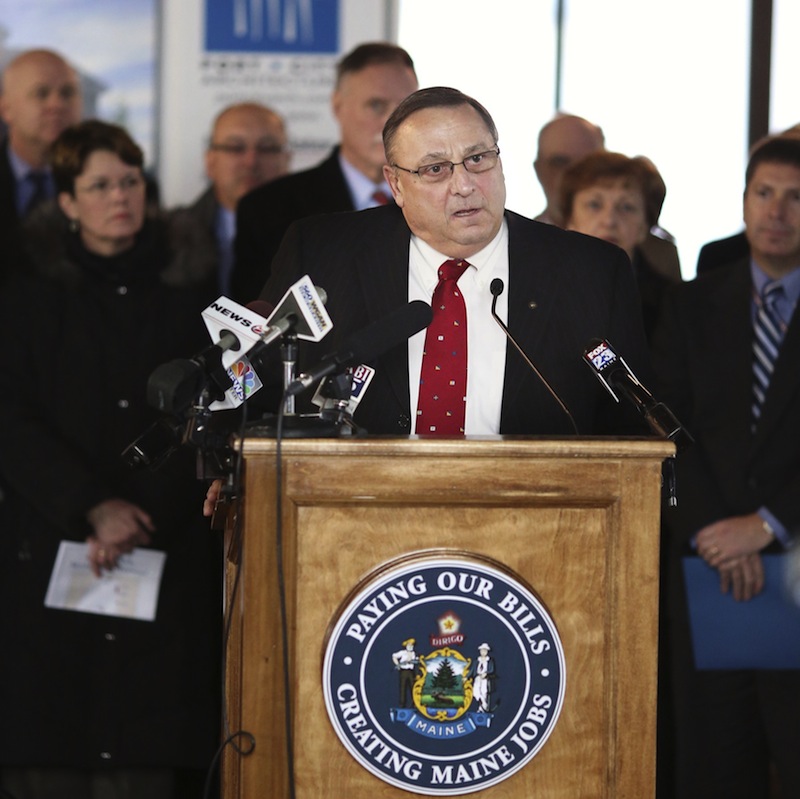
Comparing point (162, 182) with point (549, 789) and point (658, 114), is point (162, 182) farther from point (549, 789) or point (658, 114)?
point (549, 789)

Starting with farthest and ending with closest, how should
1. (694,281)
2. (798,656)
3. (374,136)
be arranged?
(374,136)
(694,281)
(798,656)

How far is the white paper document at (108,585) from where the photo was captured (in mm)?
3432

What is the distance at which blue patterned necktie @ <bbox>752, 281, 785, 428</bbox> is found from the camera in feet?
12.0

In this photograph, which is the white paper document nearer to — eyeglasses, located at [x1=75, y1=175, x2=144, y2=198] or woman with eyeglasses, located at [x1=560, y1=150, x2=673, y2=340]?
eyeglasses, located at [x1=75, y1=175, x2=144, y2=198]

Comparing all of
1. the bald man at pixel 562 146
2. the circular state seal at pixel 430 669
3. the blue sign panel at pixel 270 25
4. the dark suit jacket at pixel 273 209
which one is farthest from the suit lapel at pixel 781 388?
the blue sign panel at pixel 270 25

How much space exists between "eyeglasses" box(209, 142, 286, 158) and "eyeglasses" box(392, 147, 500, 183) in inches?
88.7

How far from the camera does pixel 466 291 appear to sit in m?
2.62

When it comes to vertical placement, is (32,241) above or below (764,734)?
above

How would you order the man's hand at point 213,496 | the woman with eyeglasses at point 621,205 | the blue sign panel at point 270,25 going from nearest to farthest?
the man's hand at point 213,496 < the woman with eyeglasses at point 621,205 < the blue sign panel at point 270,25

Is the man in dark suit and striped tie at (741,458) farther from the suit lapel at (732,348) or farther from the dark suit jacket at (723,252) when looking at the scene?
the dark suit jacket at (723,252)

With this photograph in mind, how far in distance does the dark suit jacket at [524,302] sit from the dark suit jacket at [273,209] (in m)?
1.15

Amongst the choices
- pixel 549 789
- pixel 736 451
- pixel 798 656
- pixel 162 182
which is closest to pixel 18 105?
pixel 162 182

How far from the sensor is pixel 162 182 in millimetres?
5422

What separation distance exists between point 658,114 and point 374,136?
1900mm
